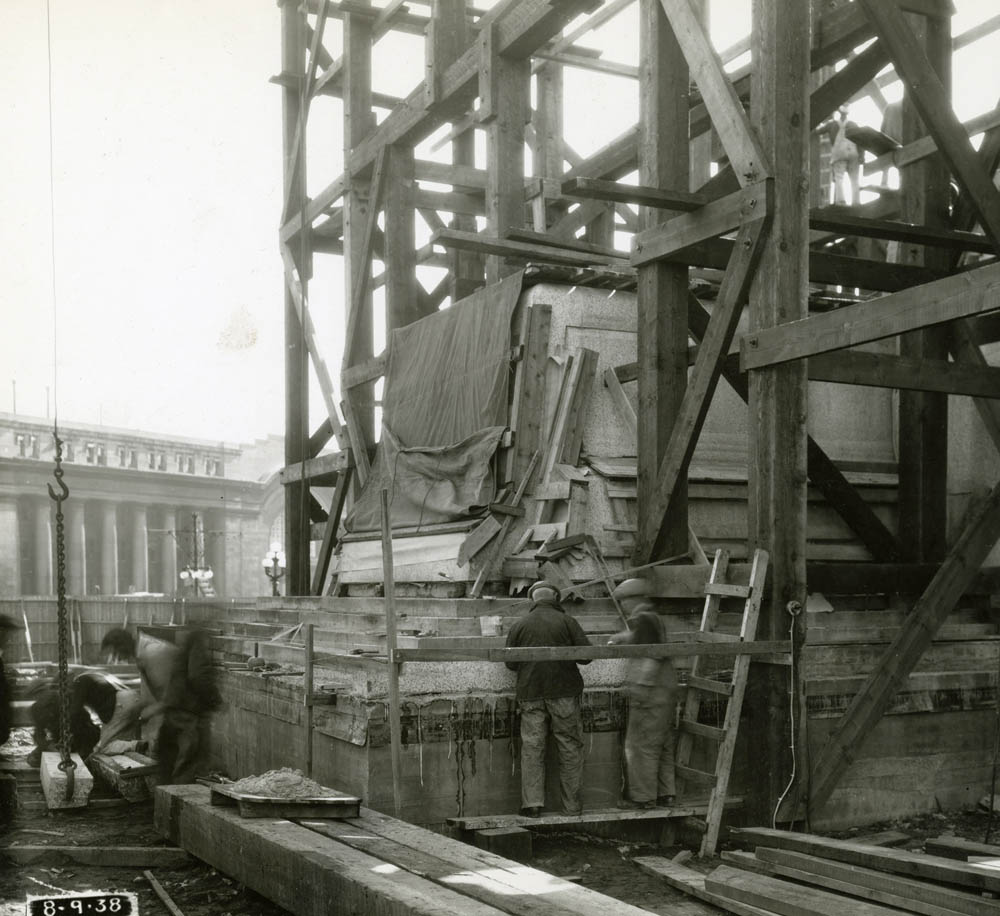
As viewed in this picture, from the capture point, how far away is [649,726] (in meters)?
10.3

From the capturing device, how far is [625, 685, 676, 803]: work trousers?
10305 mm

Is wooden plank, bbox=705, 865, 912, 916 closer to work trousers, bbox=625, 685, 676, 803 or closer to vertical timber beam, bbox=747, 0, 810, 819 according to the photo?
vertical timber beam, bbox=747, 0, 810, 819

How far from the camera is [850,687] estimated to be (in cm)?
1070

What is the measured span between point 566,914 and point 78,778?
906 centimetres

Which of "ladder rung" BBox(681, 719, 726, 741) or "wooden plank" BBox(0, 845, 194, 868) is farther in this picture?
"ladder rung" BBox(681, 719, 726, 741)

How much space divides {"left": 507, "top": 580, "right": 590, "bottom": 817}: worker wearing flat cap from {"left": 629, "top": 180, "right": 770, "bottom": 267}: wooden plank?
3325 mm

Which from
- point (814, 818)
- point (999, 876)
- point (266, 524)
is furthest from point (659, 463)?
point (266, 524)

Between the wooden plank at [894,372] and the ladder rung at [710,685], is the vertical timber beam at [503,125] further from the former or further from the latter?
the ladder rung at [710,685]

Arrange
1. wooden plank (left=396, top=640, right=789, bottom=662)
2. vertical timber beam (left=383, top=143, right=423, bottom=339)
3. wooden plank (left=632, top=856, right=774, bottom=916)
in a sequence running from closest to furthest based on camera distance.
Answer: wooden plank (left=632, top=856, right=774, bottom=916) → wooden plank (left=396, top=640, right=789, bottom=662) → vertical timber beam (left=383, top=143, right=423, bottom=339)

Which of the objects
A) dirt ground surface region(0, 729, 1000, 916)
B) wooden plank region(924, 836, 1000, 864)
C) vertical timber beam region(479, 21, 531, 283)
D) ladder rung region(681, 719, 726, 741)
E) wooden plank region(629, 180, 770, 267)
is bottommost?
dirt ground surface region(0, 729, 1000, 916)

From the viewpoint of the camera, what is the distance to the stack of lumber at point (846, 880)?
6645 millimetres

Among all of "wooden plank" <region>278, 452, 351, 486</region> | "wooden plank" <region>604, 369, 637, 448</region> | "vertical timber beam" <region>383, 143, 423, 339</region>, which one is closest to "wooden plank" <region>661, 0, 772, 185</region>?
"wooden plank" <region>604, 369, 637, 448</region>

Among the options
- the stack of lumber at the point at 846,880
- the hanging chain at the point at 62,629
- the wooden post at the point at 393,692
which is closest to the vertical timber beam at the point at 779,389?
the stack of lumber at the point at 846,880
